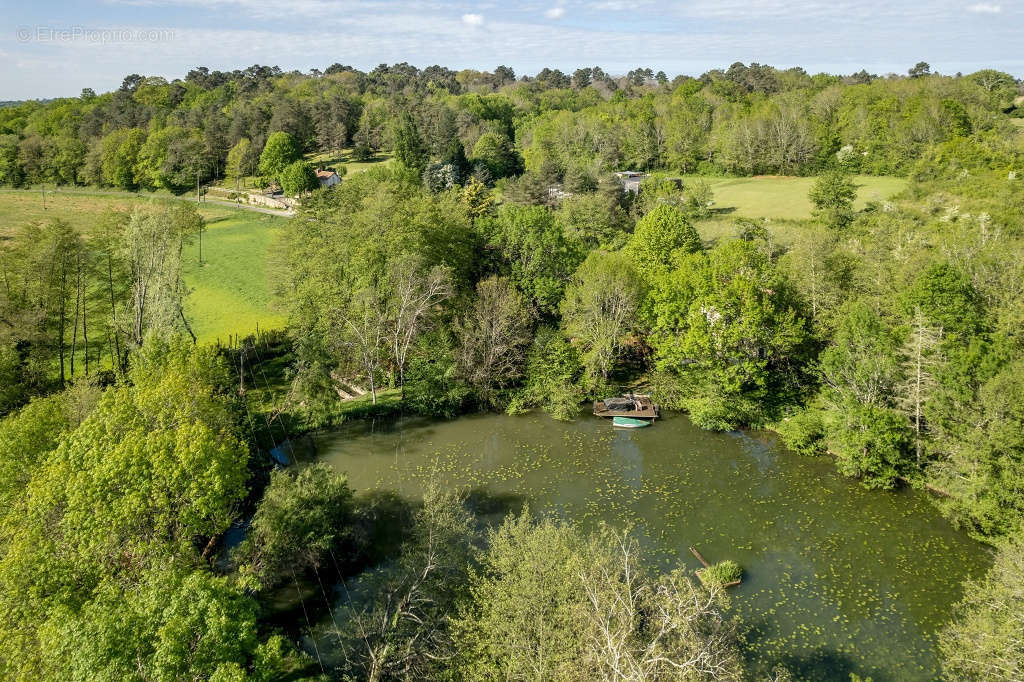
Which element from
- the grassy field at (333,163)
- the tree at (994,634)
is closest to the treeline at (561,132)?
the grassy field at (333,163)

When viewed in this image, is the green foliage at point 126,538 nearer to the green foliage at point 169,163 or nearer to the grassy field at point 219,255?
the grassy field at point 219,255

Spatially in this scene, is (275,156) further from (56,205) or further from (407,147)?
(56,205)

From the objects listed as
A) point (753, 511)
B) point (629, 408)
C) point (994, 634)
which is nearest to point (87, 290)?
point (629, 408)

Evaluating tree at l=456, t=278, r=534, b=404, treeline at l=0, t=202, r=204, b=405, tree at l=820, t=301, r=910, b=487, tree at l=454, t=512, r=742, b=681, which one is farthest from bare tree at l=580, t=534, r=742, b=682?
treeline at l=0, t=202, r=204, b=405

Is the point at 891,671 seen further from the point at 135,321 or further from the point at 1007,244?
the point at 135,321

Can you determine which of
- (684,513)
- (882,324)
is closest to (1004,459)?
(882,324)

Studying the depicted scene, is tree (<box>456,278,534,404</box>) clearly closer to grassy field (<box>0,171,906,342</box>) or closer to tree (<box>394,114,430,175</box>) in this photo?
grassy field (<box>0,171,906,342</box>)
